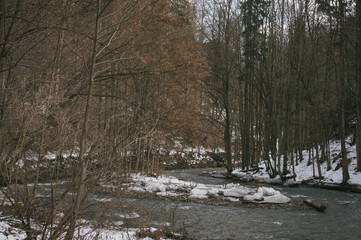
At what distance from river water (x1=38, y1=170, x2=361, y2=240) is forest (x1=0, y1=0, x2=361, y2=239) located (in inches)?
76.4

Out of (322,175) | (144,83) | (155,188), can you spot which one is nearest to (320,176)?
(322,175)

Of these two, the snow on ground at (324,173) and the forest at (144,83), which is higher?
the forest at (144,83)

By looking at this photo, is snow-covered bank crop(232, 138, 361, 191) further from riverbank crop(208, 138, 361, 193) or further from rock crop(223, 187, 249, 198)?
rock crop(223, 187, 249, 198)

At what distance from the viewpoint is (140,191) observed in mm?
12352

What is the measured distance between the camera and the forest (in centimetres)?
418

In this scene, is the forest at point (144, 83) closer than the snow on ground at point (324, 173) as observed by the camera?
Yes

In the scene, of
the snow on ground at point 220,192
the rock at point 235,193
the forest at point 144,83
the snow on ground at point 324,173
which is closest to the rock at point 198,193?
the snow on ground at point 220,192

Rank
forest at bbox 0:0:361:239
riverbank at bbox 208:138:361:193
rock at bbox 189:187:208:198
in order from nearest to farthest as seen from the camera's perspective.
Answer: forest at bbox 0:0:361:239
rock at bbox 189:187:208:198
riverbank at bbox 208:138:361:193

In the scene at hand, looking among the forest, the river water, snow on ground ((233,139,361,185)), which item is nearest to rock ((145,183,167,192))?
the forest

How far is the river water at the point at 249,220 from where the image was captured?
7.03 meters

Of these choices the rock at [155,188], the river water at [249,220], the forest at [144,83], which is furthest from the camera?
the rock at [155,188]

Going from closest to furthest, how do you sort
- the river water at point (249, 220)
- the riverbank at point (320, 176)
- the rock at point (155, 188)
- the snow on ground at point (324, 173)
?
the river water at point (249, 220) < the rock at point (155, 188) < the riverbank at point (320, 176) < the snow on ground at point (324, 173)

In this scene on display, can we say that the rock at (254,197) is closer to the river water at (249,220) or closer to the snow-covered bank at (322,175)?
the river water at (249,220)

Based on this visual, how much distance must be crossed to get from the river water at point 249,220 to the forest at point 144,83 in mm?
1941
